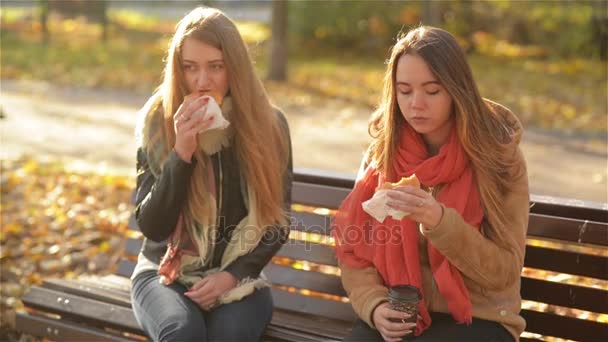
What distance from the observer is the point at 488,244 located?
9.51 ft

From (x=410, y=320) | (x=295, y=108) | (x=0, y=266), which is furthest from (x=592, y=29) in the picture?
(x=410, y=320)

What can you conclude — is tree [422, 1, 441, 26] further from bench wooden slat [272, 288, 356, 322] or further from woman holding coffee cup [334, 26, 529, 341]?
woman holding coffee cup [334, 26, 529, 341]

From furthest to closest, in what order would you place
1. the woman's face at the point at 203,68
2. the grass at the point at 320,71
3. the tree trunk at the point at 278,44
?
1. the tree trunk at the point at 278,44
2. the grass at the point at 320,71
3. the woman's face at the point at 203,68

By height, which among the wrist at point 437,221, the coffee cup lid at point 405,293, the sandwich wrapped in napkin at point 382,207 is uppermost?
the sandwich wrapped in napkin at point 382,207

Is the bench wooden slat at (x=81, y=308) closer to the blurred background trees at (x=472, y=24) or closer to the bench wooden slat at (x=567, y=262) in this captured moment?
the bench wooden slat at (x=567, y=262)

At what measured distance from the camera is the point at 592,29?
15.2m

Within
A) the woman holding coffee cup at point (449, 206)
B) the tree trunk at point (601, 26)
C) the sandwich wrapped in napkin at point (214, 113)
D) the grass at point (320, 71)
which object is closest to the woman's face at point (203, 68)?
the sandwich wrapped in napkin at point (214, 113)

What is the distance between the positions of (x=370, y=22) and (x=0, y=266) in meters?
12.4

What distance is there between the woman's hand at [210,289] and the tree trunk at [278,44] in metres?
9.40

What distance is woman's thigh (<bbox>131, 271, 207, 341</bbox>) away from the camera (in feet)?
10.2

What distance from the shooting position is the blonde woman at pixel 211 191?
10.7 feet

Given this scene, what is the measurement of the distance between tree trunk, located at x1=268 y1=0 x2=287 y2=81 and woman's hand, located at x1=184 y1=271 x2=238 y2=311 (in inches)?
370

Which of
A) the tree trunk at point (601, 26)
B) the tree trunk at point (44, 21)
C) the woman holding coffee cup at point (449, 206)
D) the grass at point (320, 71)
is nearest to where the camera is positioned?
the woman holding coffee cup at point (449, 206)

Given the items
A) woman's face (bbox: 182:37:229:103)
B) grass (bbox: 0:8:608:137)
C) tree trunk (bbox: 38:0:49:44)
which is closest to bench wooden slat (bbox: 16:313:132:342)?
woman's face (bbox: 182:37:229:103)
